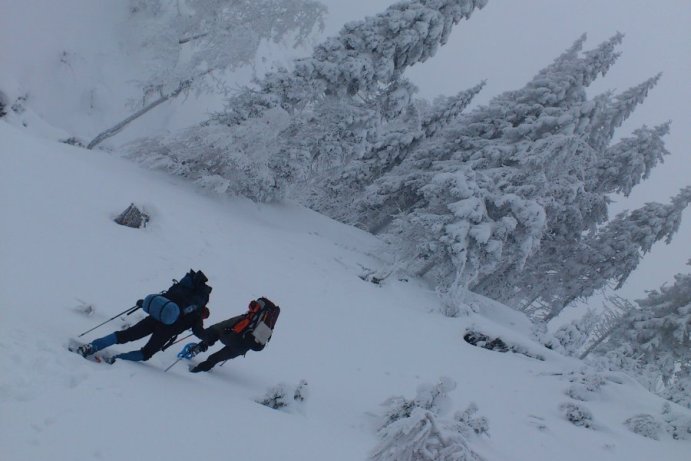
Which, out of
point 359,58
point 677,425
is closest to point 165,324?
point 677,425

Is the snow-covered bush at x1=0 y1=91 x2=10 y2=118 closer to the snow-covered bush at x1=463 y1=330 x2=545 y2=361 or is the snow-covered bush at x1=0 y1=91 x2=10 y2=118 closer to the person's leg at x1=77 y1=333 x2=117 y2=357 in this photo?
the person's leg at x1=77 y1=333 x2=117 y2=357

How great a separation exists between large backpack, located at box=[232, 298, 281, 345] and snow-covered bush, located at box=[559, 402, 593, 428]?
28.1ft

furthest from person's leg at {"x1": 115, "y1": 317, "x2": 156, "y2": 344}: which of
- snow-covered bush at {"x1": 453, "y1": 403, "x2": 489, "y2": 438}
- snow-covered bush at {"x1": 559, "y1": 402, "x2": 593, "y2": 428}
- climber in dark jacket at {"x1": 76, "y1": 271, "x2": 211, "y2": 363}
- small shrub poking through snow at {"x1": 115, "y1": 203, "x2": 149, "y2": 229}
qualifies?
snow-covered bush at {"x1": 559, "y1": 402, "x2": 593, "y2": 428}

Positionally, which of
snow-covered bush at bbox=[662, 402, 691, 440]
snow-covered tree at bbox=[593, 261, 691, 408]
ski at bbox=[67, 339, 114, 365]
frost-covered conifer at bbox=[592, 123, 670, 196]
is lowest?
ski at bbox=[67, 339, 114, 365]

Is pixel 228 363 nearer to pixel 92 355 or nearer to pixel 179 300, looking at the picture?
pixel 179 300

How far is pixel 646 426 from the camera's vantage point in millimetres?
11828

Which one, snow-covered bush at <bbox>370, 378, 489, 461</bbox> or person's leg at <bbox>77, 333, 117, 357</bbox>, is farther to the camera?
person's leg at <bbox>77, 333, 117, 357</bbox>

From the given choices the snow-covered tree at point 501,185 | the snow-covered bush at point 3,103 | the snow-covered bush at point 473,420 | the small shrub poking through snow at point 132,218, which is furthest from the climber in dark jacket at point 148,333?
the snow-covered bush at point 3,103

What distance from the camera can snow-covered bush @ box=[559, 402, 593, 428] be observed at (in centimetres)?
1170

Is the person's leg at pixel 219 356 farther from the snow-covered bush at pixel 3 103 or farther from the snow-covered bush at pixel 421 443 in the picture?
the snow-covered bush at pixel 3 103

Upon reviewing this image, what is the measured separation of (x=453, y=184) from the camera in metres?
21.4

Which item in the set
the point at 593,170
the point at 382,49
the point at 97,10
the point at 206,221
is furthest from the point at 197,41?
the point at 593,170

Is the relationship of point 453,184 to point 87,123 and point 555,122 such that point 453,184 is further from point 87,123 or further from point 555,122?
point 87,123

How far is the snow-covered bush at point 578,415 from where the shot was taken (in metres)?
11.7
